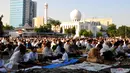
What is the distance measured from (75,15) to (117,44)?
8759 centimetres

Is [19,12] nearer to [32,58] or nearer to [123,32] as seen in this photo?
[123,32]

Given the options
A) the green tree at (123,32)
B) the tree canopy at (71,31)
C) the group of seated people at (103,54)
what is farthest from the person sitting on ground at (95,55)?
the tree canopy at (71,31)

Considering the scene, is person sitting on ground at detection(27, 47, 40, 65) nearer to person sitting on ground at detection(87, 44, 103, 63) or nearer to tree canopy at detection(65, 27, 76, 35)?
person sitting on ground at detection(87, 44, 103, 63)

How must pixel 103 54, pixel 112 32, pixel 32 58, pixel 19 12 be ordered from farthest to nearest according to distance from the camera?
pixel 19 12 < pixel 112 32 < pixel 103 54 < pixel 32 58

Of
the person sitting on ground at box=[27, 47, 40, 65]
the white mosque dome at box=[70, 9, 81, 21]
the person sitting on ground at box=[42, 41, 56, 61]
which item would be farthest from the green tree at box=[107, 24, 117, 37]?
the person sitting on ground at box=[27, 47, 40, 65]

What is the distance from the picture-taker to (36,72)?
9328mm

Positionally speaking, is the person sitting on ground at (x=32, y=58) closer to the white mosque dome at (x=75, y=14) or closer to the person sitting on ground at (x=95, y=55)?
the person sitting on ground at (x=95, y=55)

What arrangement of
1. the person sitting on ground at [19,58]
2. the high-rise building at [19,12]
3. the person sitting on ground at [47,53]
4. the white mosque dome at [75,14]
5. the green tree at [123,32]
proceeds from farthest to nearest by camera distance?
the high-rise building at [19,12], the white mosque dome at [75,14], the green tree at [123,32], the person sitting on ground at [47,53], the person sitting on ground at [19,58]

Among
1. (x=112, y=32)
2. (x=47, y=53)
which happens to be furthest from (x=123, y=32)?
(x=47, y=53)

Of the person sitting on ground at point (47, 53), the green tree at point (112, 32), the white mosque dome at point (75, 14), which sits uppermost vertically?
the white mosque dome at point (75, 14)

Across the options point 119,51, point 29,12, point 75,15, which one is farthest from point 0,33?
point 29,12

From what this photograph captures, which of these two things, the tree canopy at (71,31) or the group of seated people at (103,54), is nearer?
the group of seated people at (103,54)

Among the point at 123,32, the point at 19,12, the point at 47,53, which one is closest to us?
the point at 47,53

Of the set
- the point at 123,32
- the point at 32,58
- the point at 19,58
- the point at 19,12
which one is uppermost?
the point at 19,12
